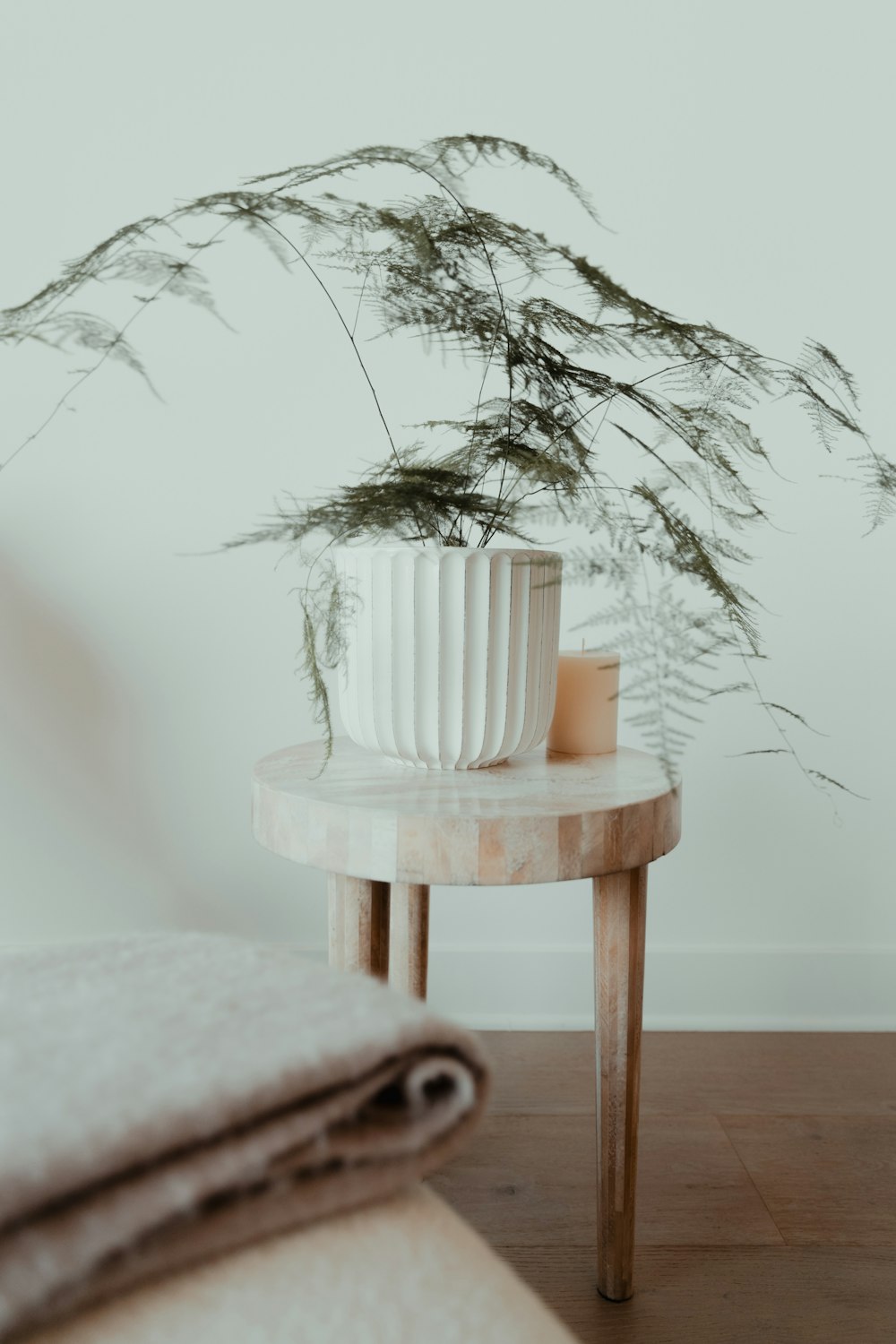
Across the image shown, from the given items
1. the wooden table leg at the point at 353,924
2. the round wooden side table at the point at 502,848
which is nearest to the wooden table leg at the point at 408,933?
the round wooden side table at the point at 502,848

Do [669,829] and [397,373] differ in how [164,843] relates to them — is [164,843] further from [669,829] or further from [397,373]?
[669,829]

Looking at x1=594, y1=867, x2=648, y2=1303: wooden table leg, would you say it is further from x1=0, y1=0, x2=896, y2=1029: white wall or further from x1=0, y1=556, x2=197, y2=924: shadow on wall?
x1=0, y1=556, x2=197, y2=924: shadow on wall

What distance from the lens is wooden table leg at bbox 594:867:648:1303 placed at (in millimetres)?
908

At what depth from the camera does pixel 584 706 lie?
102cm

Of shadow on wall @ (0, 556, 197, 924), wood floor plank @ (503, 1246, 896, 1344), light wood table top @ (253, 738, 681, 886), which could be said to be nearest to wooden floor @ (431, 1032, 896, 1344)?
wood floor plank @ (503, 1246, 896, 1344)

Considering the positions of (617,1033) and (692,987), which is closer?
(617,1033)

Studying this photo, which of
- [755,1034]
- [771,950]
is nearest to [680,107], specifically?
[771,950]

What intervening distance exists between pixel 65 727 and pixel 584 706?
0.82 meters

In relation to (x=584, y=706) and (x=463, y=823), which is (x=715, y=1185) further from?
(x=463, y=823)

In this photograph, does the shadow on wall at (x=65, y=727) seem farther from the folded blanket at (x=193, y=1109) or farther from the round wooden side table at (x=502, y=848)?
the folded blanket at (x=193, y=1109)

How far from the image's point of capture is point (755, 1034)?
61.6 inches

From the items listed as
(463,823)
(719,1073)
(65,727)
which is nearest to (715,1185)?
(719,1073)

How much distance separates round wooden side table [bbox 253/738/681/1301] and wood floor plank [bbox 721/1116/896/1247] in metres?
0.26

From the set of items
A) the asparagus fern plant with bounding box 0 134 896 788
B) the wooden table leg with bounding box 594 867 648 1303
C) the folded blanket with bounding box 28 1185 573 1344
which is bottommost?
the wooden table leg with bounding box 594 867 648 1303
